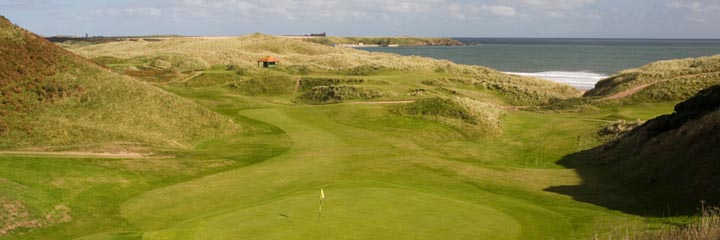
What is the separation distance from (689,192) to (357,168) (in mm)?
12829

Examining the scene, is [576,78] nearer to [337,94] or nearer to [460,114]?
[337,94]

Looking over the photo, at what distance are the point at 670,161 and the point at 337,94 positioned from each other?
1591 inches

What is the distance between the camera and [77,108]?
34.5 m

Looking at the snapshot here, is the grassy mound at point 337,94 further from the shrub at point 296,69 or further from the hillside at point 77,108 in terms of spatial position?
the hillside at point 77,108

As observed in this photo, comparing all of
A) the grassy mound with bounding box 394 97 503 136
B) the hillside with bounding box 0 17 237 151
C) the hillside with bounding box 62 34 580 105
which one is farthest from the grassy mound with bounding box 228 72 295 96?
the hillside with bounding box 0 17 237 151

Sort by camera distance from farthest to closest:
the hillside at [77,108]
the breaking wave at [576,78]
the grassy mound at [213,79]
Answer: the breaking wave at [576,78]
the grassy mound at [213,79]
the hillside at [77,108]

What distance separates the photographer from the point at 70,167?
72.7 ft

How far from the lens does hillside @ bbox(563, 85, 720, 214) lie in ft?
62.9

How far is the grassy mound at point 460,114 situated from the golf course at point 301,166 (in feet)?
0.49

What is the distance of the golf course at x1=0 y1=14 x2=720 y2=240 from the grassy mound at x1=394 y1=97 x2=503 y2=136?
0.15 metres

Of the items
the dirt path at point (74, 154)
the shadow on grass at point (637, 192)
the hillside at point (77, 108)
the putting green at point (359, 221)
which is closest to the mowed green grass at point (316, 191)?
the putting green at point (359, 221)

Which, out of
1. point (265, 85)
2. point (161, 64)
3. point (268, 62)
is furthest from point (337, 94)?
point (161, 64)

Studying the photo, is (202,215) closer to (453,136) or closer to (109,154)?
(109,154)

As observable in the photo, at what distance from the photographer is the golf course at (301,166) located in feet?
52.8
